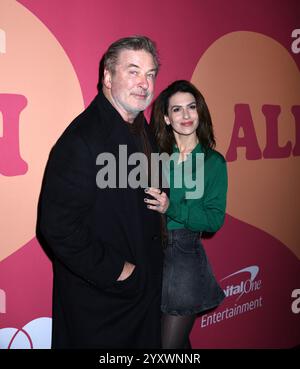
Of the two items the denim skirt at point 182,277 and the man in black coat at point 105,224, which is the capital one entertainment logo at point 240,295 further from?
the man in black coat at point 105,224

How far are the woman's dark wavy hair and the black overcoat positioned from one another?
1.19ft

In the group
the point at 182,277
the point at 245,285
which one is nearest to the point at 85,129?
the point at 182,277

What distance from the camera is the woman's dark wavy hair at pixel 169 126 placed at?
2119mm

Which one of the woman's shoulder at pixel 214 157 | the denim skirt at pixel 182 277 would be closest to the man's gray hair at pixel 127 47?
the woman's shoulder at pixel 214 157

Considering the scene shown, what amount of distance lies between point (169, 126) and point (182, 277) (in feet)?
2.73

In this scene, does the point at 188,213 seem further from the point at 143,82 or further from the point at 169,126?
the point at 143,82

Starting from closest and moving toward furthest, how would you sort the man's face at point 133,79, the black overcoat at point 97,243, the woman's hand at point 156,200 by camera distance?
1. the black overcoat at point 97,243
2. the man's face at point 133,79
3. the woman's hand at point 156,200

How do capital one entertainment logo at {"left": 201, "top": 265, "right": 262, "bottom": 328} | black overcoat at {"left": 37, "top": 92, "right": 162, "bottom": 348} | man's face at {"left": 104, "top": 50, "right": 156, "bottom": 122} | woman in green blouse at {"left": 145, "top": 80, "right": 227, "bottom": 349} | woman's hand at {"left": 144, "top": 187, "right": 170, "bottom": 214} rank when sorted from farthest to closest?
capital one entertainment logo at {"left": 201, "top": 265, "right": 262, "bottom": 328} → woman in green blouse at {"left": 145, "top": 80, "right": 227, "bottom": 349} → woman's hand at {"left": 144, "top": 187, "right": 170, "bottom": 214} → man's face at {"left": 104, "top": 50, "right": 156, "bottom": 122} → black overcoat at {"left": 37, "top": 92, "right": 162, "bottom": 348}

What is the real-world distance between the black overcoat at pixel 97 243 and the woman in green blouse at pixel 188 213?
0.13 metres

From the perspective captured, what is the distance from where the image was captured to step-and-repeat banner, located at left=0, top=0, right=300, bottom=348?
6.00 ft

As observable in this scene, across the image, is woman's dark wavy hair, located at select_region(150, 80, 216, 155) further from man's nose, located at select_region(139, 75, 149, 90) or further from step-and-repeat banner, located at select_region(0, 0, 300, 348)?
man's nose, located at select_region(139, 75, 149, 90)

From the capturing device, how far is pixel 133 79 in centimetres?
164

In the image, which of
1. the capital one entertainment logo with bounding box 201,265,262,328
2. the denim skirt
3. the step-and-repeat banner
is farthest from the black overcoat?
the capital one entertainment logo with bounding box 201,265,262,328

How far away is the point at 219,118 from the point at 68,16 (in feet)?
3.80
